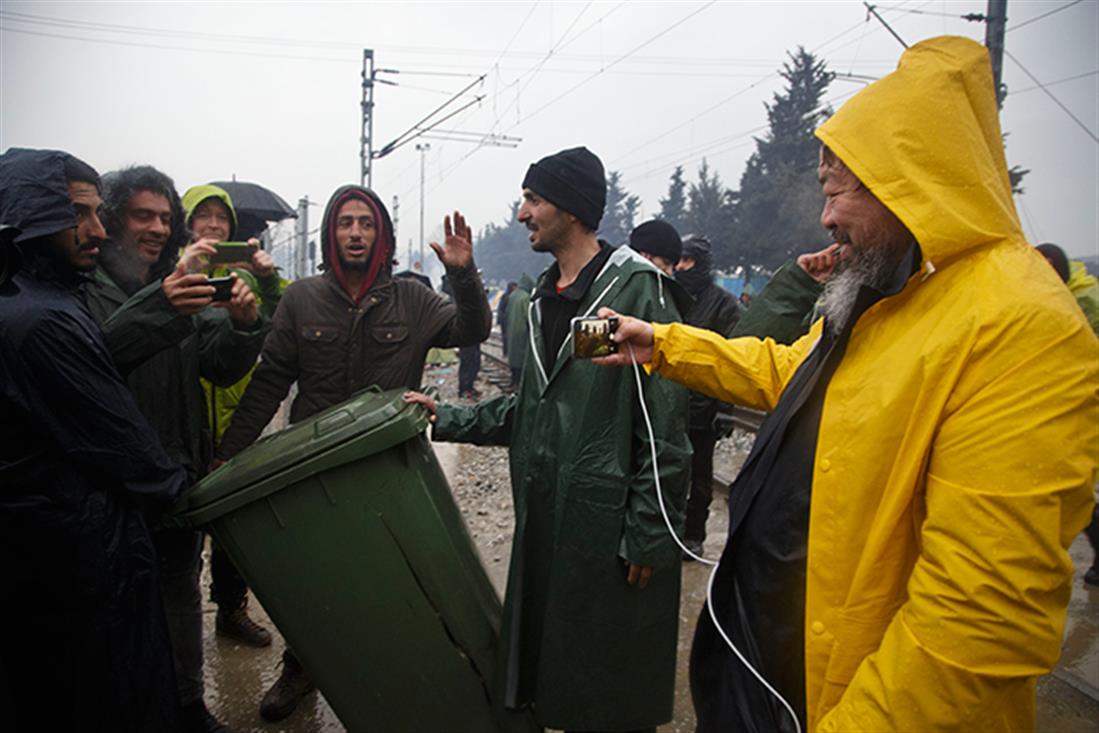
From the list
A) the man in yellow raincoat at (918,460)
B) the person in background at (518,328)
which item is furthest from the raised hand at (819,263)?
the person in background at (518,328)

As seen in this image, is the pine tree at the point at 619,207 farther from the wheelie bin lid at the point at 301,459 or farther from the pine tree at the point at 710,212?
the wheelie bin lid at the point at 301,459

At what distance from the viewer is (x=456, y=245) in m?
2.71

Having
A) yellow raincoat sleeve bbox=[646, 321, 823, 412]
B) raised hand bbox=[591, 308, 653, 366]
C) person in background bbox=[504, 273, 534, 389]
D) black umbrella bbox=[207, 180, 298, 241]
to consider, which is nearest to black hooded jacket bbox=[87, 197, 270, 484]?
raised hand bbox=[591, 308, 653, 366]

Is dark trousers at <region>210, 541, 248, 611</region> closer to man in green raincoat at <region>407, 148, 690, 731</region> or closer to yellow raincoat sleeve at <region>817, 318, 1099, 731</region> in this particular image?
man in green raincoat at <region>407, 148, 690, 731</region>

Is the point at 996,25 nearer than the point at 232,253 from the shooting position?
→ No

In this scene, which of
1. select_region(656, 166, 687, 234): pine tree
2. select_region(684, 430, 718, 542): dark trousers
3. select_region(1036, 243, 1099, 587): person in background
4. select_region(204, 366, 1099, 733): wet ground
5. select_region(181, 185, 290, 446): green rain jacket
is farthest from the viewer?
select_region(656, 166, 687, 234): pine tree

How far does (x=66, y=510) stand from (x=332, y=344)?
1.22 metres

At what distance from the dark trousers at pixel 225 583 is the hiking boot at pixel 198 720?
825 mm

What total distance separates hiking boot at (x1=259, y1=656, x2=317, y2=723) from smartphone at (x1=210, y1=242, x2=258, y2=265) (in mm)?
1752

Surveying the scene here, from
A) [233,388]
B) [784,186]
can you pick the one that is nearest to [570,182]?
[233,388]

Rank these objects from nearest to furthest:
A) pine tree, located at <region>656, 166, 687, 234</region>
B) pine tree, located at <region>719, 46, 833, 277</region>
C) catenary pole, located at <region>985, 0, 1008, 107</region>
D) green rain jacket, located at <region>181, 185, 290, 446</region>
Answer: green rain jacket, located at <region>181, 185, 290, 446</region>
catenary pole, located at <region>985, 0, 1008, 107</region>
pine tree, located at <region>719, 46, 833, 277</region>
pine tree, located at <region>656, 166, 687, 234</region>

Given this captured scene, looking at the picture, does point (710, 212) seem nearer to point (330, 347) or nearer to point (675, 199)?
point (675, 199)

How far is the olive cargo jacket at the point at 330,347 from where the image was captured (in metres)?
2.83

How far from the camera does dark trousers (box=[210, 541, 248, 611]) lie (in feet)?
11.2
